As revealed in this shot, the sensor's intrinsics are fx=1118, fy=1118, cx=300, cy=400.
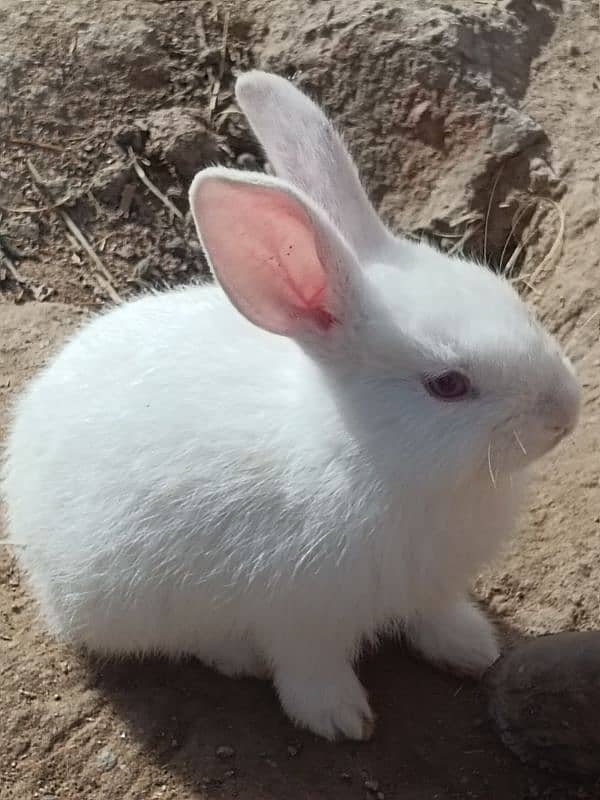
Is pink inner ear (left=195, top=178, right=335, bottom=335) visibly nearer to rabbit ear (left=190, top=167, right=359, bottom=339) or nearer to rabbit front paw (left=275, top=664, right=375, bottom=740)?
rabbit ear (left=190, top=167, right=359, bottom=339)

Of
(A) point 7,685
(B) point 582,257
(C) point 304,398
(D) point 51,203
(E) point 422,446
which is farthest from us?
(D) point 51,203

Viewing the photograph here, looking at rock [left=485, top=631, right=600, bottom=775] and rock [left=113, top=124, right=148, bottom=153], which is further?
rock [left=113, top=124, right=148, bottom=153]

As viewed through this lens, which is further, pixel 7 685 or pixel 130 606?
pixel 7 685

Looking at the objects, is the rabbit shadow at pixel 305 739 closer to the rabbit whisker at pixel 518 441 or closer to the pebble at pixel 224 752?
the pebble at pixel 224 752

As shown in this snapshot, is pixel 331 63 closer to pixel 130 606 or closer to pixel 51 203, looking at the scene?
pixel 51 203

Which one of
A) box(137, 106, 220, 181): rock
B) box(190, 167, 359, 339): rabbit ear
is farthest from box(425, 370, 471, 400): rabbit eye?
box(137, 106, 220, 181): rock

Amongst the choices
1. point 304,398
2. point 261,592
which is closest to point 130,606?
point 261,592

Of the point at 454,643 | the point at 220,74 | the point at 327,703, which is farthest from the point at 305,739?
the point at 220,74

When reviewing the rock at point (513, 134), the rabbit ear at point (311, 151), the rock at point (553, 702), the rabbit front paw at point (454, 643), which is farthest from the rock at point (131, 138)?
the rock at point (553, 702)
